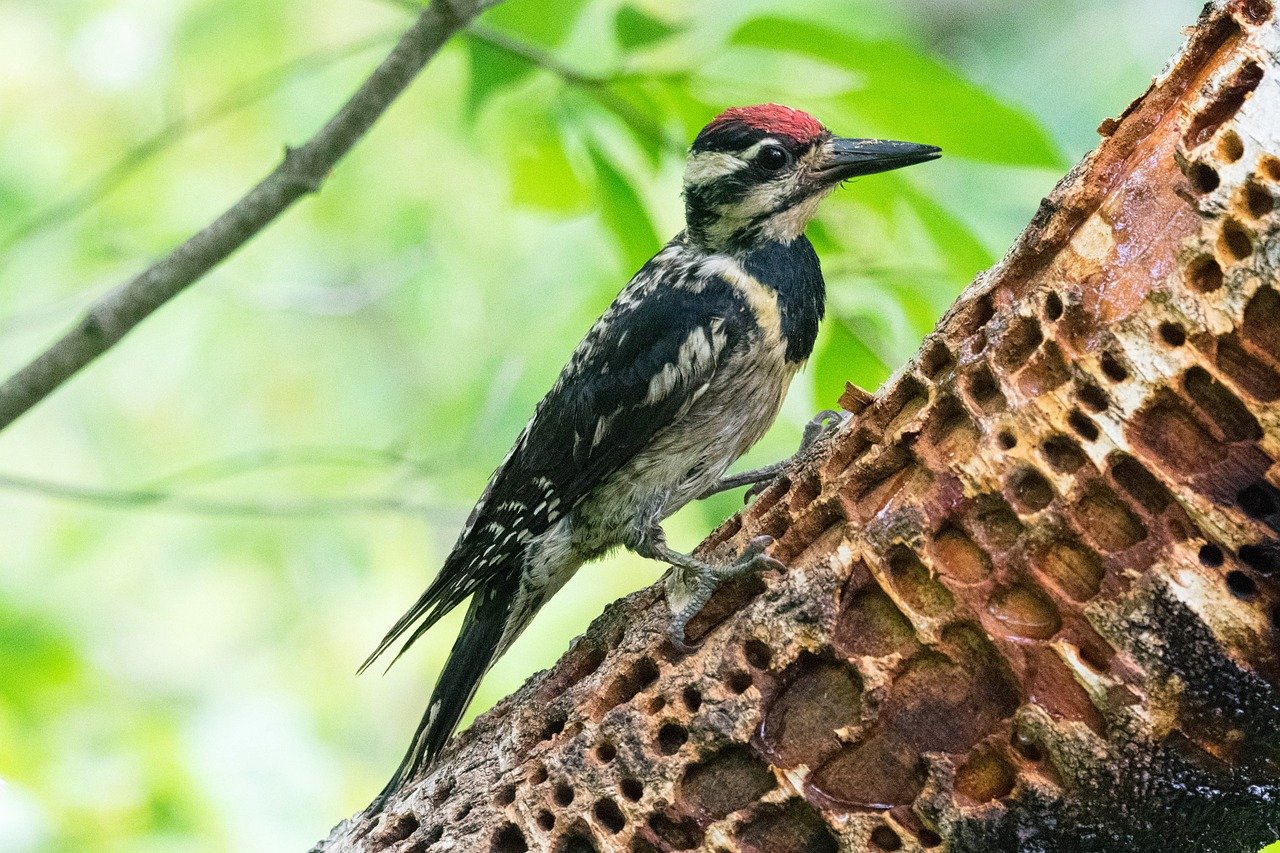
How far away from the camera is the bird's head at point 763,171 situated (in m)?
3.13

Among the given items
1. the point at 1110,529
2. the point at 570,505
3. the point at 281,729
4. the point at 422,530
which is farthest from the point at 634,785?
the point at 422,530

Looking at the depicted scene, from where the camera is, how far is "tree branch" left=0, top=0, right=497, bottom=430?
2477 mm

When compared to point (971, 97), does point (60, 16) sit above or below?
above

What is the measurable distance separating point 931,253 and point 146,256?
2.02 metres

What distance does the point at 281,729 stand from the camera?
156 inches

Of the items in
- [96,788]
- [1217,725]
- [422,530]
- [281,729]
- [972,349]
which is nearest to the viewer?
[1217,725]

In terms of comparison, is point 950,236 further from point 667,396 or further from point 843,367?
point 667,396

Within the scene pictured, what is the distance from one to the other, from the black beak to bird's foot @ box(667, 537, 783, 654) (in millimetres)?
1047

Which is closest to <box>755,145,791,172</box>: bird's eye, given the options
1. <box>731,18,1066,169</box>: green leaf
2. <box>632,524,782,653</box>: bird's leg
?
<box>731,18,1066,169</box>: green leaf

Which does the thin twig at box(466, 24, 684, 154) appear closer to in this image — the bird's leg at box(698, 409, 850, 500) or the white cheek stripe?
the white cheek stripe

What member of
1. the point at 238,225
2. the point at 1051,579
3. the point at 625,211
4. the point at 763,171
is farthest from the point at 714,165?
the point at 1051,579

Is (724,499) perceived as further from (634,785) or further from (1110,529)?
(1110,529)

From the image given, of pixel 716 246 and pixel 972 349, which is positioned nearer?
pixel 972 349

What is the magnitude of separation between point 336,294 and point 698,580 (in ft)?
9.41
